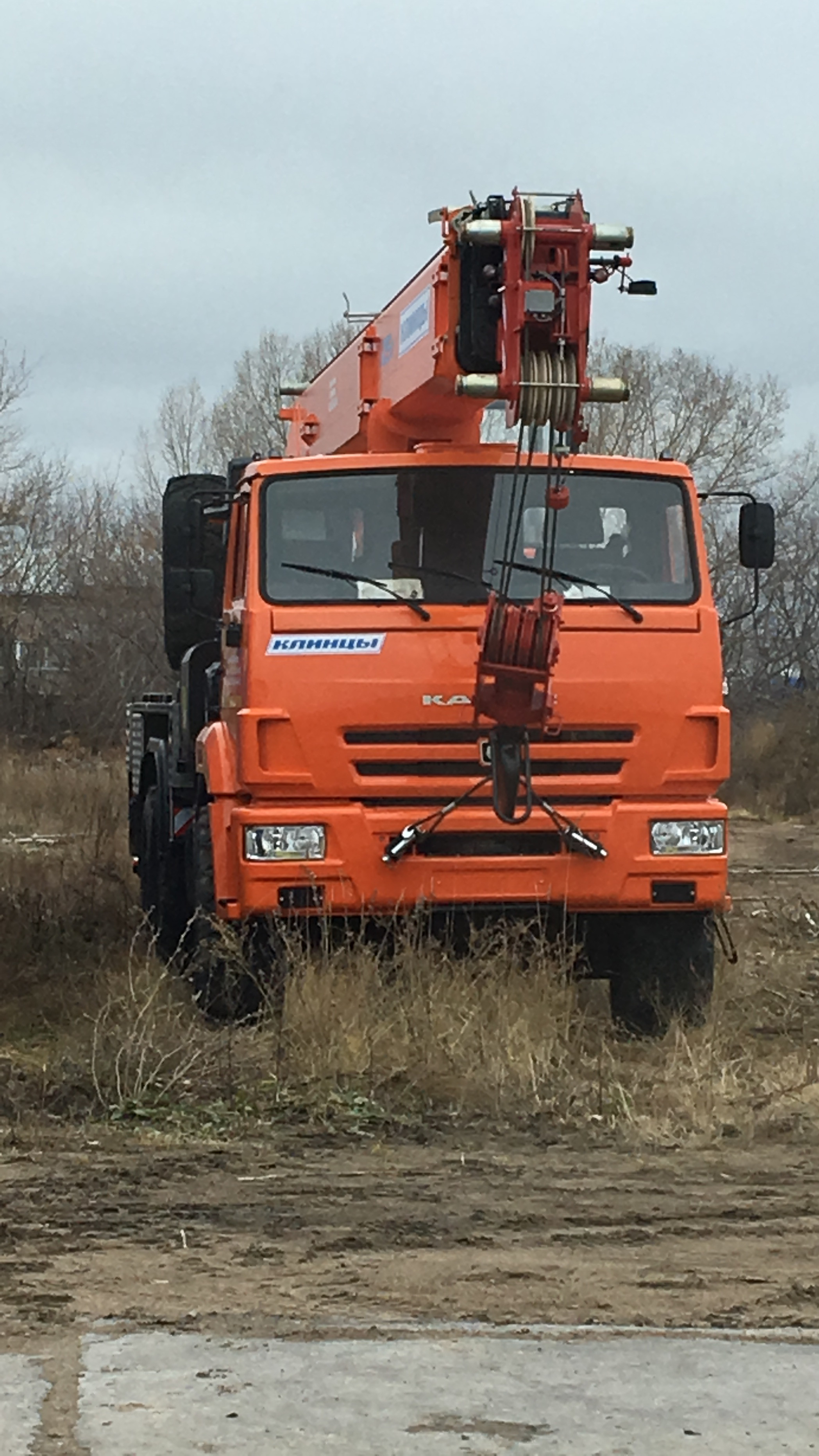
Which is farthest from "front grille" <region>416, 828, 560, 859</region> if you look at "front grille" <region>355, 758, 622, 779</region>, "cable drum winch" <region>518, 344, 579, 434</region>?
"cable drum winch" <region>518, 344, 579, 434</region>

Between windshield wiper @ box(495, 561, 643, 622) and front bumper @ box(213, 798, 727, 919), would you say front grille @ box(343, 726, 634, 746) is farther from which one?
windshield wiper @ box(495, 561, 643, 622)

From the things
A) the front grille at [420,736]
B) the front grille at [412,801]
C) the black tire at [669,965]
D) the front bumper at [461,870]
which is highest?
the front grille at [420,736]

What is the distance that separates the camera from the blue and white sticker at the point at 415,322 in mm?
9422

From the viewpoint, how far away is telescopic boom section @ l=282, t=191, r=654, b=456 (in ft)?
28.2

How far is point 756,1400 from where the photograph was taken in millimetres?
4336

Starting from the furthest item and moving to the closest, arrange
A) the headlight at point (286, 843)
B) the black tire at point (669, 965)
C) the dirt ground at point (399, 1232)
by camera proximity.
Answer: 1. the black tire at point (669, 965)
2. the headlight at point (286, 843)
3. the dirt ground at point (399, 1232)

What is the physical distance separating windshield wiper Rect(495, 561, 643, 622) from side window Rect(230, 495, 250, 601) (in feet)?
3.94

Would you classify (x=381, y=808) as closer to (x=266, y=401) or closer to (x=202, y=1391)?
(x=202, y=1391)

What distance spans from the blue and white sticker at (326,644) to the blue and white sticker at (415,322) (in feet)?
4.98

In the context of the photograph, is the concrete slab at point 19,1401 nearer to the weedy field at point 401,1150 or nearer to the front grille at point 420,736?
the weedy field at point 401,1150

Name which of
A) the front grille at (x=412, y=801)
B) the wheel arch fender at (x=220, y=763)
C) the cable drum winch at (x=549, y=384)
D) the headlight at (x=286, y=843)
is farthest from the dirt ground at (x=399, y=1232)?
the cable drum winch at (x=549, y=384)

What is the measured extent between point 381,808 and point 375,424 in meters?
2.31

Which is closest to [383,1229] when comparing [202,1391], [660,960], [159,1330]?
[159,1330]

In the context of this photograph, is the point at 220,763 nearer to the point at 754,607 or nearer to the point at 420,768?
the point at 420,768
